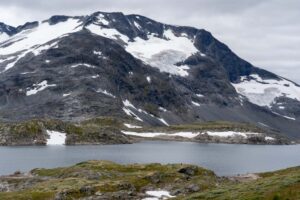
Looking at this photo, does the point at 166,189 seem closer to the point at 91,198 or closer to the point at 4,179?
the point at 91,198

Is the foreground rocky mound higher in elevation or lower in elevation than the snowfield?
higher

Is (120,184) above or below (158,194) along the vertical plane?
above

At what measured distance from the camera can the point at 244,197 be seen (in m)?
43.9

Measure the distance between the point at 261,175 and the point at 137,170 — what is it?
24.6m

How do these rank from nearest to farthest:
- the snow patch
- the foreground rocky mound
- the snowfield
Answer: the foreground rocky mound, the snowfield, the snow patch


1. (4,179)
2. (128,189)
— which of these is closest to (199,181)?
(128,189)

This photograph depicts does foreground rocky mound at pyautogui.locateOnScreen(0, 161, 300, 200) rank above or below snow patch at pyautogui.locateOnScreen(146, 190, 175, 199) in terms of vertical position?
above

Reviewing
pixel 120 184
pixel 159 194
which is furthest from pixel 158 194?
pixel 120 184

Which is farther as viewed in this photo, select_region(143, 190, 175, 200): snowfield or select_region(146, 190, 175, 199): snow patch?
select_region(146, 190, 175, 199): snow patch

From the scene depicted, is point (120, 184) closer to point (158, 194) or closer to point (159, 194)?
point (158, 194)

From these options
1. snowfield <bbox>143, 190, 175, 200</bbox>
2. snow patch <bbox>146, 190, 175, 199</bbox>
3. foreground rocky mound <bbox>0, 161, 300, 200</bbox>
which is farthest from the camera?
snow patch <bbox>146, 190, 175, 199</bbox>

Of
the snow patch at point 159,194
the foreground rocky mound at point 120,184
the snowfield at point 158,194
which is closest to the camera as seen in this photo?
the foreground rocky mound at point 120,184

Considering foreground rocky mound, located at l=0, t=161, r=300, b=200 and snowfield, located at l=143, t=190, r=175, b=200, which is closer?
foreground rocky mound, located at l=0, t=161, r=300, b=200

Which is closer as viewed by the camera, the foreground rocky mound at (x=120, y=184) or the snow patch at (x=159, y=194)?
the foreground rocky mound at (x=120, y=184)
